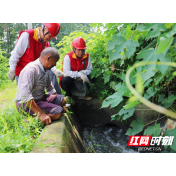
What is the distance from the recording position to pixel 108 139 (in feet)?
10.9

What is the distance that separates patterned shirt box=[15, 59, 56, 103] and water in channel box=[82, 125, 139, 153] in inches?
53.7

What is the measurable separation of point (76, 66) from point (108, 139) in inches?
73.4

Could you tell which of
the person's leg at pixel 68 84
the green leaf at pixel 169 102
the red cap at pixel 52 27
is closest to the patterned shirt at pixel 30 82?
the red cap at pixel 52 27

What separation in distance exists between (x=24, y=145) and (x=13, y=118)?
743 mm

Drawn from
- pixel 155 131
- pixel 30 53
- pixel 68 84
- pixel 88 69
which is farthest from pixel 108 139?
pixel 30 53

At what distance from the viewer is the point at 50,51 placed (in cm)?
220

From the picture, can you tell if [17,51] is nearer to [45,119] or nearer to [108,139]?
[45,119]

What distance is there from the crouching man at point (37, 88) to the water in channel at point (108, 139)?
42.0 inches

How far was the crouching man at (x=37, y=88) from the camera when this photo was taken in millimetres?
2043

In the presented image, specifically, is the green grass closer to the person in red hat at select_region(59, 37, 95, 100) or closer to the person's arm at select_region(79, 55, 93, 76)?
the person in red hat at select_region(59, 37, 95, 100)

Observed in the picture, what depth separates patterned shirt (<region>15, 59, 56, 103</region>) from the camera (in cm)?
203

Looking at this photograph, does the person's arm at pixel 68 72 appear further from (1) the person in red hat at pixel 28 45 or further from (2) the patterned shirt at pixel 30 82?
(2) the patterned shirt at pixel 30 82

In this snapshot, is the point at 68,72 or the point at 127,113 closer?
the point at 127,113

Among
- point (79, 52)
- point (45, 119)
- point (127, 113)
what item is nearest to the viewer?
point (127, 113)
